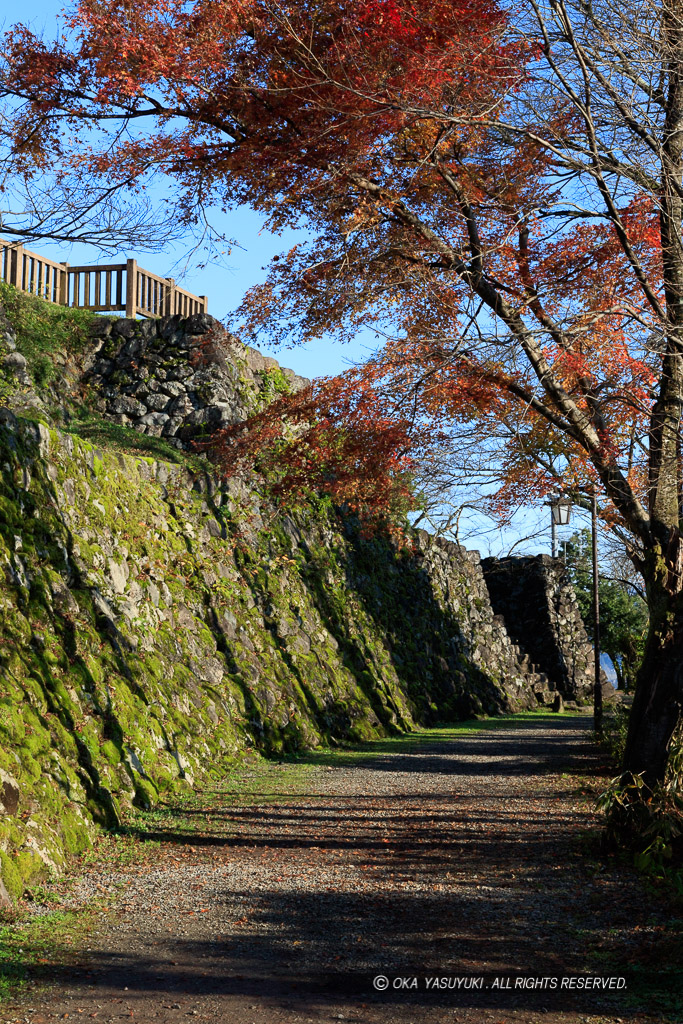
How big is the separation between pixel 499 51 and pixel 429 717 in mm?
15270

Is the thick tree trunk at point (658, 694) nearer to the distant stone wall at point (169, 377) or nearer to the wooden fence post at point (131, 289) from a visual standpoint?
the distant stone wall at point (169, 377)

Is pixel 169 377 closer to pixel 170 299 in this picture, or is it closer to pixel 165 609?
pixel 170 299

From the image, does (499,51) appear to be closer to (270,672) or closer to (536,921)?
(536,921)

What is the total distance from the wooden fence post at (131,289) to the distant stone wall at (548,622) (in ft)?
56.6

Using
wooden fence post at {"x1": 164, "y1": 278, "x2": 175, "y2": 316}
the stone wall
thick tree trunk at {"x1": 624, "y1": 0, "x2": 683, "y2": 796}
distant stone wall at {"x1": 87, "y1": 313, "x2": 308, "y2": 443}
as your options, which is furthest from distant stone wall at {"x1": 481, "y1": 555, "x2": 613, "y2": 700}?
thick tree trunk at {"x1": 624, "y1": 0, "x2": 683, "y2": 796}

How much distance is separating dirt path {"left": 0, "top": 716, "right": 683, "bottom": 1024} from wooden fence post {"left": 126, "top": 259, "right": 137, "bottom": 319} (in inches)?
454

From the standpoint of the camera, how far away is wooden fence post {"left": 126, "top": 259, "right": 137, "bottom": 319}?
704 inches

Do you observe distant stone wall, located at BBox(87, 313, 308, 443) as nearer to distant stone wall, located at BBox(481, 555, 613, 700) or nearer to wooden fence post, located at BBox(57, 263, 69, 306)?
wooden fence post, located at BBox(57, 263, 69, 306)

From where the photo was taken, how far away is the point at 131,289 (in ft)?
59.1

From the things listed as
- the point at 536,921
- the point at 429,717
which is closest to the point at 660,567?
the point at 536,921

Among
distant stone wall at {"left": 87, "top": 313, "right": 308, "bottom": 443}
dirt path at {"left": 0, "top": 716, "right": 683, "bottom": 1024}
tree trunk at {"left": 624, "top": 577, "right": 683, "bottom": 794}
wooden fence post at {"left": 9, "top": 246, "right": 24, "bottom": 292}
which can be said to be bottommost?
dirt path at {"left": 0, "top": 716, "right": 683, "bottom": 1024}

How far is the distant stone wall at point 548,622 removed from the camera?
3091cm

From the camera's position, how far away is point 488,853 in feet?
25.5

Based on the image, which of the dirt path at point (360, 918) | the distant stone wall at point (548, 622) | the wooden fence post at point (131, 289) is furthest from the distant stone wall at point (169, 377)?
the distant stone wall at point (548, 622)
